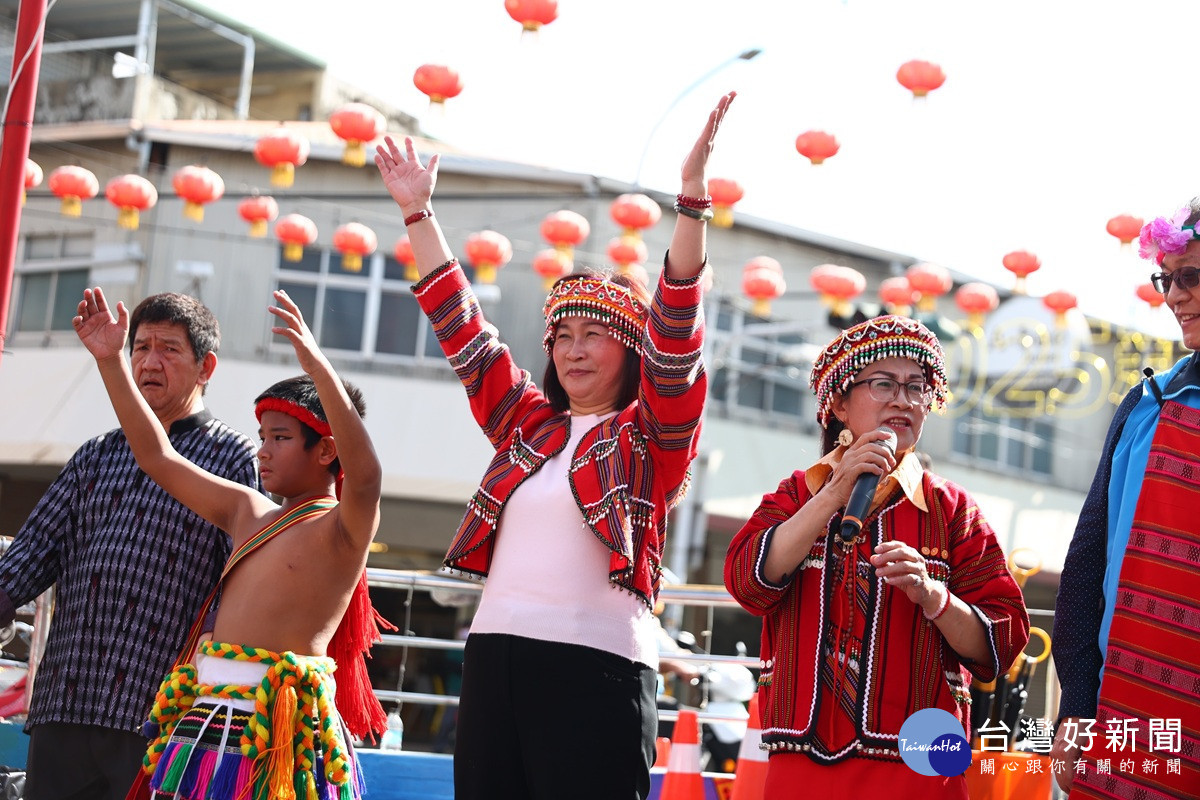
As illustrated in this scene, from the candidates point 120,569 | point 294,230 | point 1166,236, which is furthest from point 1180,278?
point 294,230

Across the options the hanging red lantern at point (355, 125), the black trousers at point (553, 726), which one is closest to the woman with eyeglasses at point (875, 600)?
the black trousers at point (553, 726)

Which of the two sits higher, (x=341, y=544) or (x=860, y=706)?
(x=341, y=544)

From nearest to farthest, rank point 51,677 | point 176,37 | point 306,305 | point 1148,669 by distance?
point 1148,669
point 51,677
point 306,305
point 176,37

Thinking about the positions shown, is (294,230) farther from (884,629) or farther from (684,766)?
(884,629)

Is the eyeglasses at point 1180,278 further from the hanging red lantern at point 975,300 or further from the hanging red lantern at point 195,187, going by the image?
the hanging red lantern at point 975,300

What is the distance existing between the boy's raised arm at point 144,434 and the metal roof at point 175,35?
16.8 metres

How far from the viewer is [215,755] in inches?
118

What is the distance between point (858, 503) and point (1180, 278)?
82 cm

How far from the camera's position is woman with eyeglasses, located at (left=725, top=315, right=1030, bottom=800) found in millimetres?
2643

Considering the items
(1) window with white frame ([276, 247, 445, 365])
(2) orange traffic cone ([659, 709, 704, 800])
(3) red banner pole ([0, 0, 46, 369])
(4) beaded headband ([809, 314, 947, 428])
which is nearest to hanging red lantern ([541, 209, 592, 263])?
(1) window with white frame ([276, 247, 445, 365])

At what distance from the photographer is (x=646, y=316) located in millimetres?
3148

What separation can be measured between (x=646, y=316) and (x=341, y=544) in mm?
911

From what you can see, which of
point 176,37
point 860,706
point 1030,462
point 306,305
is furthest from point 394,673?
point 860,706

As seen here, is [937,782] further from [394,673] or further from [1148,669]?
[394,673]
